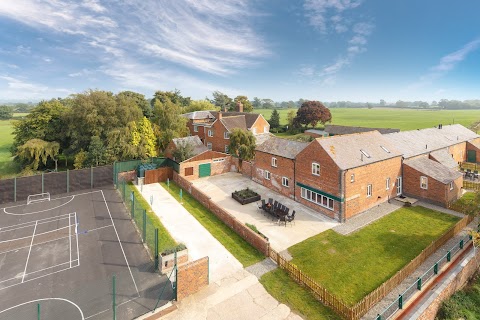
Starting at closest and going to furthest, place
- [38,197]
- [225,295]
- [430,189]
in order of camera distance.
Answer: [225,295] → [430,189] → [38,197]

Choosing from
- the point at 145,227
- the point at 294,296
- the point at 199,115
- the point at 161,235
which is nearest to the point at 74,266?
the point at 145,227

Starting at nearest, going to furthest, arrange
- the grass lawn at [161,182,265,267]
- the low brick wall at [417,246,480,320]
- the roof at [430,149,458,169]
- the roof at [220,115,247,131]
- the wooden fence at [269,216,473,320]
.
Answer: the wooden fence at [269,216,473,320] → the low brick wall at [417,246,480,320] → the grass lawn at [161,182,265,267] → the roof at [430,149,458,169] → the roof at [220,115,247,131]

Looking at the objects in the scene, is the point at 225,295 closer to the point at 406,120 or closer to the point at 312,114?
the point at 312,114

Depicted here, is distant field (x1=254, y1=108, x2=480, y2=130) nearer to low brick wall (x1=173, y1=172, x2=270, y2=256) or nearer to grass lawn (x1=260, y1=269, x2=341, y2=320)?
low brick wall (x1=173, y1=172, x2=270, y2=256)

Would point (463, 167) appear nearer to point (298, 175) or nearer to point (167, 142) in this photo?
point (298, 175)

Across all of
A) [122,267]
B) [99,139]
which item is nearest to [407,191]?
[122,267]

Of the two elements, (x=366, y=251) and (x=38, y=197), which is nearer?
(x=366, y=251)

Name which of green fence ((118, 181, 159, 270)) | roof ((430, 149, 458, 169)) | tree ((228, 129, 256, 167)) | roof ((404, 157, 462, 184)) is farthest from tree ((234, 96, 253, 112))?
green fence ((118, 181, 159, 270))
